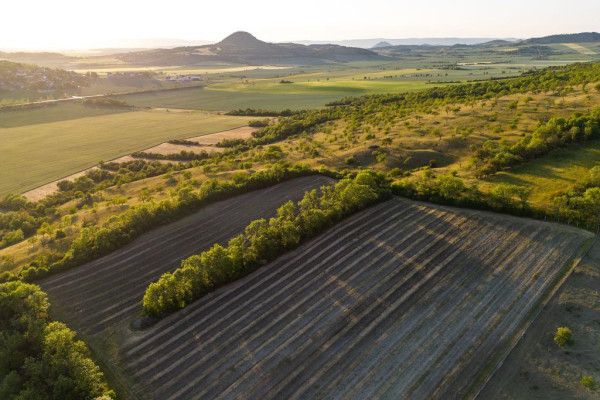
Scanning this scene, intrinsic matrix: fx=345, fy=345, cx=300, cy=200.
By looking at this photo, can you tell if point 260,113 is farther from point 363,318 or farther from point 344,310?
point 363,318

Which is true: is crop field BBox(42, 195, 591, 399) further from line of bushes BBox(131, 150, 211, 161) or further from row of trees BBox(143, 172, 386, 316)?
line of bushes BBox(131, 150, 211, 161)

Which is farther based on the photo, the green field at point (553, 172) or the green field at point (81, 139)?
the green field at point (81, 139)

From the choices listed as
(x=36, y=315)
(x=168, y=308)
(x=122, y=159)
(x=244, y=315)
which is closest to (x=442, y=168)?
(x=244, y=315)

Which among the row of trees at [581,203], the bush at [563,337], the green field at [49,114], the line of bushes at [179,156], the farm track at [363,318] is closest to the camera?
the farm track at [363,318]

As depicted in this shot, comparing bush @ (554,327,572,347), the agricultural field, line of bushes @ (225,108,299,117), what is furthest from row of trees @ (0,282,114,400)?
line of bushes @ (225,108,299,117)

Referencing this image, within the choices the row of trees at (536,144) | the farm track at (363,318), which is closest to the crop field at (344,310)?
the farm track at (363,318)

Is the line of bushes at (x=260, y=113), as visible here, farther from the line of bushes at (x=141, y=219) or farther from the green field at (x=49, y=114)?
the line of bushes at (x=141, y=219)
